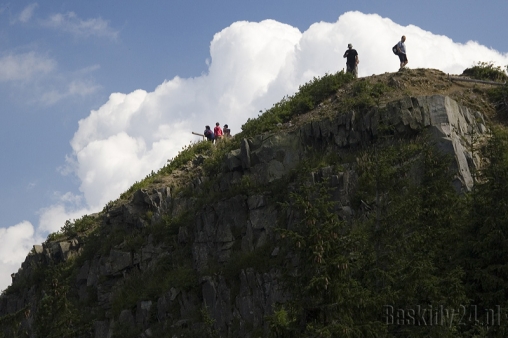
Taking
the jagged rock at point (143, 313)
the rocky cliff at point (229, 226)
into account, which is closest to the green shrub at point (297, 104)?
the rocky cliff at point (229, 226)

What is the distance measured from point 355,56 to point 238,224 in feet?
36.0

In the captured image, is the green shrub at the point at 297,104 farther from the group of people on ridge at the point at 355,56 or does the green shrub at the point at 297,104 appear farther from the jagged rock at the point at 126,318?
the jagged rock at the point at 126,318

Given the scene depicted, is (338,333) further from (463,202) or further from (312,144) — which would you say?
(312,144)

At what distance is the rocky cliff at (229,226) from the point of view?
29.5m

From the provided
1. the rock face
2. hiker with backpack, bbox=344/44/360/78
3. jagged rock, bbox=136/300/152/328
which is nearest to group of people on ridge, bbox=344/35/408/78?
hiker with backpack, bbox=344/44/360/78

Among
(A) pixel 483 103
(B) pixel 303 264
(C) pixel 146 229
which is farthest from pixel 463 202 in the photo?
(C) pixel 146 229

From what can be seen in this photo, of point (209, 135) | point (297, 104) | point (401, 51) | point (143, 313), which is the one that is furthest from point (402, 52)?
point (143, 313)

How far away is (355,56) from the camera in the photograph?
127 feet

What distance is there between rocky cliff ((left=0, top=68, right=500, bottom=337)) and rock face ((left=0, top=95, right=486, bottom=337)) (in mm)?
50

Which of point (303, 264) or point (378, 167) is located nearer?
point (303, 264)

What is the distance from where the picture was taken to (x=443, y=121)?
104 feet

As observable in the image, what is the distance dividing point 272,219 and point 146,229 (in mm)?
6605

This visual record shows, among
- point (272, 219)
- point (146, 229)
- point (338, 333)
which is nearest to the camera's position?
point (338, 333)

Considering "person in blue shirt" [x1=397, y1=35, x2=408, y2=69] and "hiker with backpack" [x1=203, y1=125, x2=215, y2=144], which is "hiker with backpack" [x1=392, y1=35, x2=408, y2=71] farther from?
"hiker with backpack" [x1=203, y1=125, x2=215, y2=144]
